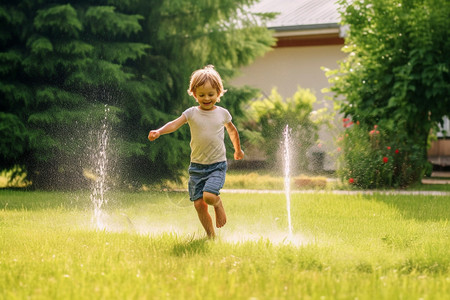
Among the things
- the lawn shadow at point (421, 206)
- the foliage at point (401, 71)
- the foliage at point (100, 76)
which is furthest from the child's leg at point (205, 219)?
the foliage at point (401, 71)

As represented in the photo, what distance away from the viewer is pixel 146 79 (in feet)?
35.7

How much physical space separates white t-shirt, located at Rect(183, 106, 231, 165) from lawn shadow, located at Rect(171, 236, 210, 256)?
752 mm

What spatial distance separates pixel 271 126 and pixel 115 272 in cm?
1188

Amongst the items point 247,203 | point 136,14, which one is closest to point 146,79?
point 136,14

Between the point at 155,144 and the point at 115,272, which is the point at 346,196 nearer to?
the point at 155,144

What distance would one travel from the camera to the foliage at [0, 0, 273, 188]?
1002 cm

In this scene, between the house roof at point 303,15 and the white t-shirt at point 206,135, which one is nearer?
the white t-shirt at point 206,135

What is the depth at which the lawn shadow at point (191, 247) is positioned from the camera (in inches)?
175

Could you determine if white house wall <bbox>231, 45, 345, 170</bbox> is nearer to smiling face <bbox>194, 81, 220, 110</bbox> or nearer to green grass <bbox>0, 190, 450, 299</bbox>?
green grass <bbox>0, 190, 450, 299</bbox>

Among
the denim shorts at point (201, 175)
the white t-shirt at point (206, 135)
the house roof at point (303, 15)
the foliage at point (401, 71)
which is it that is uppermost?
the house roof at point (303, 15)

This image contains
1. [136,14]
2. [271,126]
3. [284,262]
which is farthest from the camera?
[271,126]

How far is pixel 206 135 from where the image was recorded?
5.15 meters

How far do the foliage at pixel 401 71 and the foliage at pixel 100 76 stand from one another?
2.28 meters

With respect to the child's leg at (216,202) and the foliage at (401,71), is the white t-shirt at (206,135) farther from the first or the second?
the foliage at (401,71)
